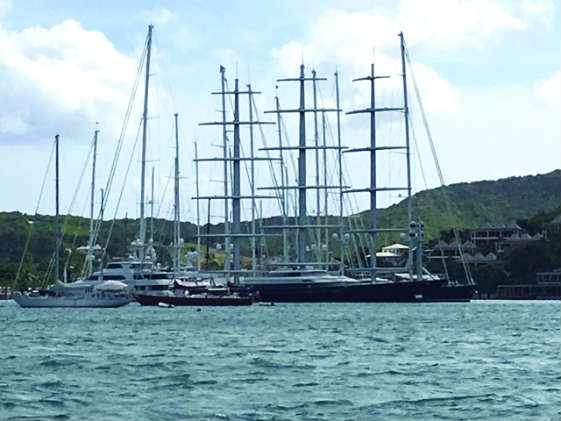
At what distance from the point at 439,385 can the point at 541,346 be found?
61.0 feet

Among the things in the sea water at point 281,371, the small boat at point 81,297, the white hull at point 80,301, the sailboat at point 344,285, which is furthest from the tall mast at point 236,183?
the sea water at point 281,371

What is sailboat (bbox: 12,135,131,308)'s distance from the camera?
114000 millimetres

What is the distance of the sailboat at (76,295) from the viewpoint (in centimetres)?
11400

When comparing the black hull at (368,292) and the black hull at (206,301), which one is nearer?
the black hull at (206,301)

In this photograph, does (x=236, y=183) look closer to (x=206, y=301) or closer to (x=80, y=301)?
(x=206, y=301)

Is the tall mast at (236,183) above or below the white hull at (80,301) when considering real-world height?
above

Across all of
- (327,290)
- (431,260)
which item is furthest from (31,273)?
(327,290)

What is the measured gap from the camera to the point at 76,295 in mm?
117438

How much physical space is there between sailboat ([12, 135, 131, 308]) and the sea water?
31002mm

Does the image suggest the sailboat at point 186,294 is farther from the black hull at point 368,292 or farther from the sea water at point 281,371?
the sea water at point 281,371

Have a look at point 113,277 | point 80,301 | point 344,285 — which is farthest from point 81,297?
point 344,285

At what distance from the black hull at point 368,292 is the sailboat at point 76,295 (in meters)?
15.5

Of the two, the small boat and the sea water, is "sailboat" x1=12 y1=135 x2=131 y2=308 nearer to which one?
the small boat

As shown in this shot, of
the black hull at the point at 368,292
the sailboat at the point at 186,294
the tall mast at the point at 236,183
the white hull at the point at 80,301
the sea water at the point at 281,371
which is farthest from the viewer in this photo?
the tall mast at the point at 236,183
